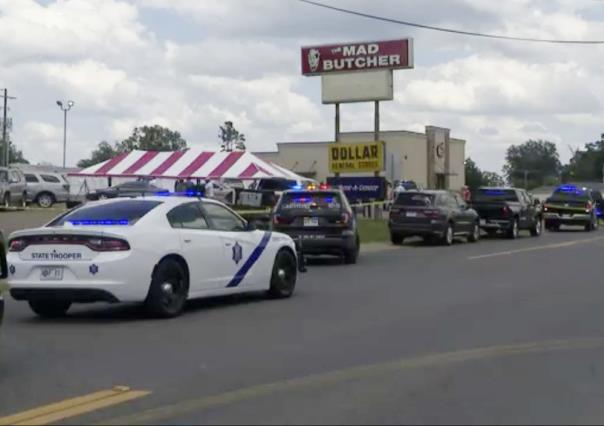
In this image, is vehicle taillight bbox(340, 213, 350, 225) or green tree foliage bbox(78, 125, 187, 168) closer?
vehicle taillight bbox(340, 213, 350, 225)

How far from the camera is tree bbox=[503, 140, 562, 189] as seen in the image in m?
149

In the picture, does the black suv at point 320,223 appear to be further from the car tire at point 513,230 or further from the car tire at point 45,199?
the car tire at point 45,199

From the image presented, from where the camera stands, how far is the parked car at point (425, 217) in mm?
31875

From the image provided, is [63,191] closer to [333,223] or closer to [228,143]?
[333,223]

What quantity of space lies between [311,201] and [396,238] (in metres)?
9.20

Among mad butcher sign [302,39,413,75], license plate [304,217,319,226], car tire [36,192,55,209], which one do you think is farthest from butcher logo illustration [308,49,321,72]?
license plate [304,217,319,226]

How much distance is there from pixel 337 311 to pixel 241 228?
5.84 ft

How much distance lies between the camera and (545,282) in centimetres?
1919

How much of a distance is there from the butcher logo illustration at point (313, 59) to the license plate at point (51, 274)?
1281 inches

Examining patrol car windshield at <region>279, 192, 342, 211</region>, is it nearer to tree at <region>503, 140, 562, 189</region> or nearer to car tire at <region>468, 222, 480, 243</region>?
car tire at <region>468, 222, 480, 243</region>

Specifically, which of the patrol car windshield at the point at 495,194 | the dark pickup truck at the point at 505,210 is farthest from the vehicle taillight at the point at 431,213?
the patrol car windshield at the point at 495,194

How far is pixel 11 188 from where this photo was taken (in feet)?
154

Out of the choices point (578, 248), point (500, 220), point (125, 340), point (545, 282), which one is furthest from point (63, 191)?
point (125, 340)

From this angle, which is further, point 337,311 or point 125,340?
point 337,311
